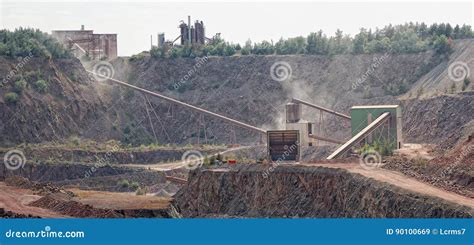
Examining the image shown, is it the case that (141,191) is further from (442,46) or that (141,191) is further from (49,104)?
(442,46)

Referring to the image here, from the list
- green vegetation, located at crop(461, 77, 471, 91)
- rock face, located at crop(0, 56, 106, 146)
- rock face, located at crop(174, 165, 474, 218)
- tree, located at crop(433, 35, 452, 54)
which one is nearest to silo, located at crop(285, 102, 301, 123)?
green vegetation, located at crop(461, 77, 471, 91)

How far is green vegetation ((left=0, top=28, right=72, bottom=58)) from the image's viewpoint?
4114 inches

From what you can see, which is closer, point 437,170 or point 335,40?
point 437,170

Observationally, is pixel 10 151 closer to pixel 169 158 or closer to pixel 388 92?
pixel 169 158

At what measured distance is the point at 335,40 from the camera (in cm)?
11669

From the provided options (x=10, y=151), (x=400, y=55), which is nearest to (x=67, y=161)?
(x=10, y=151)

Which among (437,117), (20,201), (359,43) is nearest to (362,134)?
(437,117)

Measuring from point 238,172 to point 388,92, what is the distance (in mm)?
40986

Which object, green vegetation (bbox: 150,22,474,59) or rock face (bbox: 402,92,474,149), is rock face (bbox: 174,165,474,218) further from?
green vegetation (bbox: 150,22,474,59)

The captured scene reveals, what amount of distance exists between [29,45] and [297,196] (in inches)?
1942

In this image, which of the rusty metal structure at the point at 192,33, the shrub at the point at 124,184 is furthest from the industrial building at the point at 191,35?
the shrub at the point at 124,184

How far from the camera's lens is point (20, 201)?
65500 millimetres

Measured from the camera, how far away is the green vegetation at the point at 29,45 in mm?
104500

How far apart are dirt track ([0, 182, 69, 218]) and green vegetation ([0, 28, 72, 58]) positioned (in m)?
30.8
